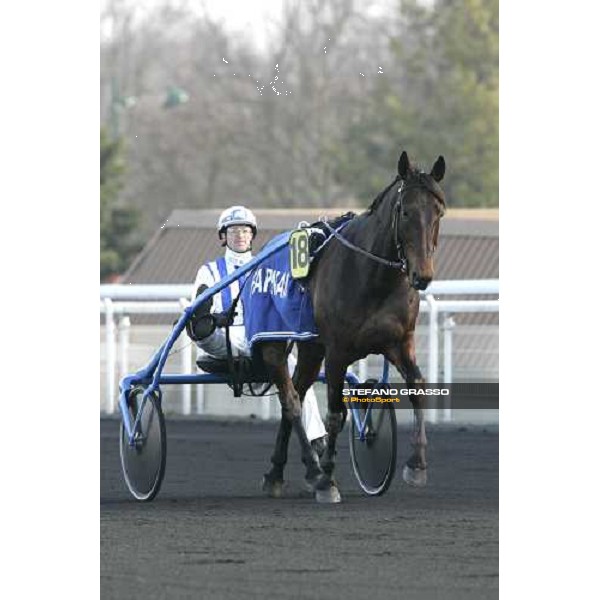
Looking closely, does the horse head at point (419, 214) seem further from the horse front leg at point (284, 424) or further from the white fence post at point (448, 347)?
the white fence post at point (448, 347)

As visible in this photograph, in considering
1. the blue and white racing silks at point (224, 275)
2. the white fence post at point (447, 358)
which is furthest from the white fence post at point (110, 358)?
the blue and white racing silks at point (224, 275)

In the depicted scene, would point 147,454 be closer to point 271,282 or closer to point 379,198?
point 271,282

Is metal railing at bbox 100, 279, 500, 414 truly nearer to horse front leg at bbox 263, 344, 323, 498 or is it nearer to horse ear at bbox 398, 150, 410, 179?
horse front leg at bbox 263, 344, 323, 498

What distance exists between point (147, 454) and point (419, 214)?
1.97 m

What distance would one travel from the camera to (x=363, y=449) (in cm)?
928

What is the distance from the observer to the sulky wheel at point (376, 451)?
29.7ft

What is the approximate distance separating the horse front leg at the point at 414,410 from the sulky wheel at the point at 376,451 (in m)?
0.39

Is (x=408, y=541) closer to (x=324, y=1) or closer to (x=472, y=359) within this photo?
(x=472, y=359)

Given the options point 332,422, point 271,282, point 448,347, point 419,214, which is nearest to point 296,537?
point 332,422

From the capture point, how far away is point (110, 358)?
15.6 metres
